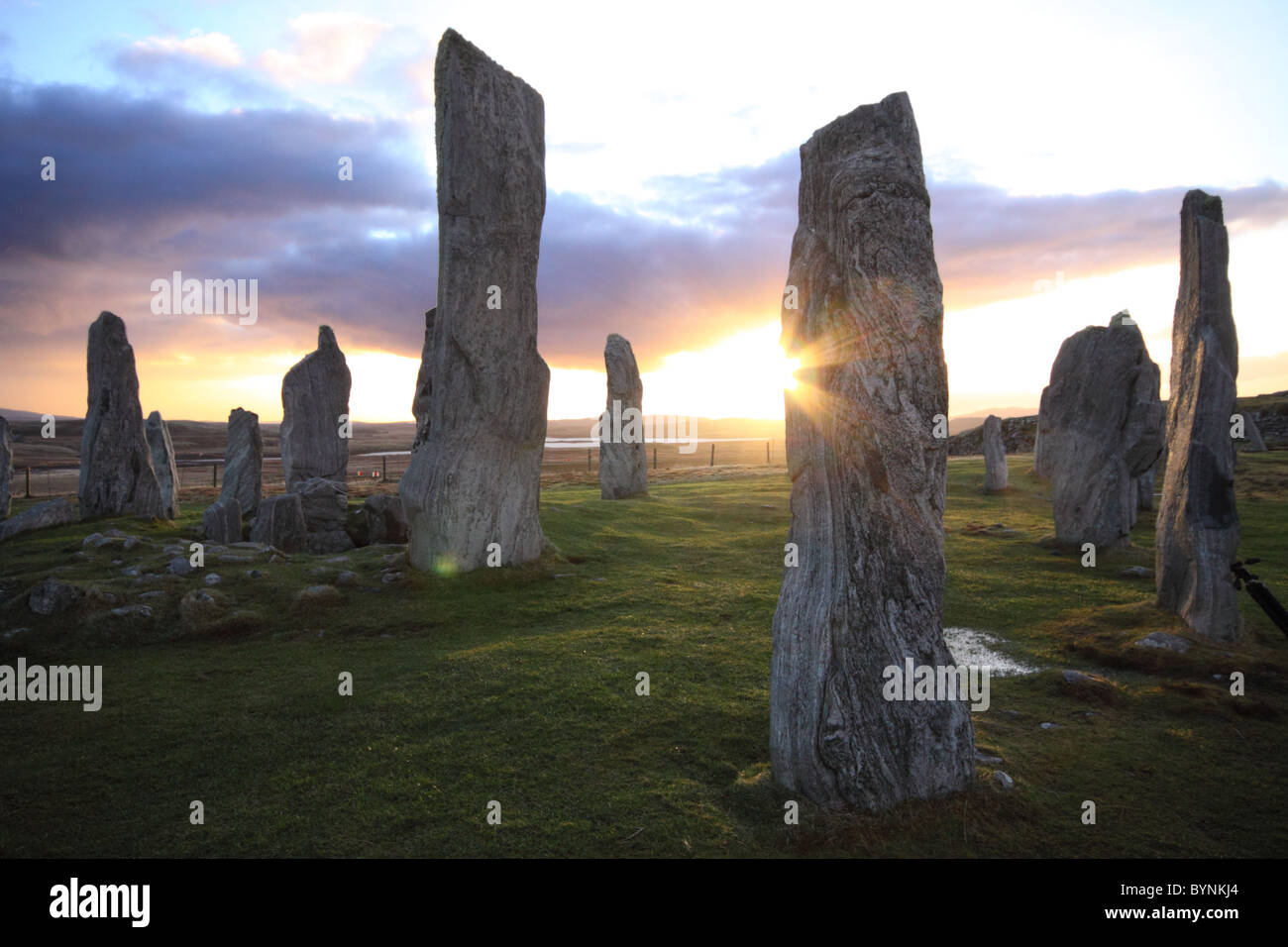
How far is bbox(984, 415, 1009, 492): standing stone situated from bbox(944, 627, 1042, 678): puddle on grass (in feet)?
47.6

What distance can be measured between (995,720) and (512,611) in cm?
612

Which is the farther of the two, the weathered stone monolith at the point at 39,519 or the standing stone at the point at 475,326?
the weathered stone monolith at the point at 39,519

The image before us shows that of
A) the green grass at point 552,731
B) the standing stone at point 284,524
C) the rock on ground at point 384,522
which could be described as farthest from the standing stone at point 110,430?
the rock on ground at point 384,522

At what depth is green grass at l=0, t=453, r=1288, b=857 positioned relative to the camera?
14.8 ft

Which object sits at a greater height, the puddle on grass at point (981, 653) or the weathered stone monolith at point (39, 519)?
the weathered stone monolith at point (39, 519)

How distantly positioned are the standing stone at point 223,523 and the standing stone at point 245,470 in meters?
2.34

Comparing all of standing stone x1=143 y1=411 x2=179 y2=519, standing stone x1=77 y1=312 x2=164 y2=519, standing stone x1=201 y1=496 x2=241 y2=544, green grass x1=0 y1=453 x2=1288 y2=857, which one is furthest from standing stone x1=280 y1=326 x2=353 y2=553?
green grass x1=0 y1=453 x2=1288 y2=857

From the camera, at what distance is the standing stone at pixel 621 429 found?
2217 cm

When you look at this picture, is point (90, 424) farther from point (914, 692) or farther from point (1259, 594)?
point (1259, 594)

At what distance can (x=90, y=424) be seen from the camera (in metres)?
16.6

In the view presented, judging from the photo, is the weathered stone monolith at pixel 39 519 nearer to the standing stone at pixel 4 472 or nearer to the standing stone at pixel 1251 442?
the standing stone at pixel 4 472

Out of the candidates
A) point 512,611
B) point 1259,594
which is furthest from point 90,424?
point 1259,594
